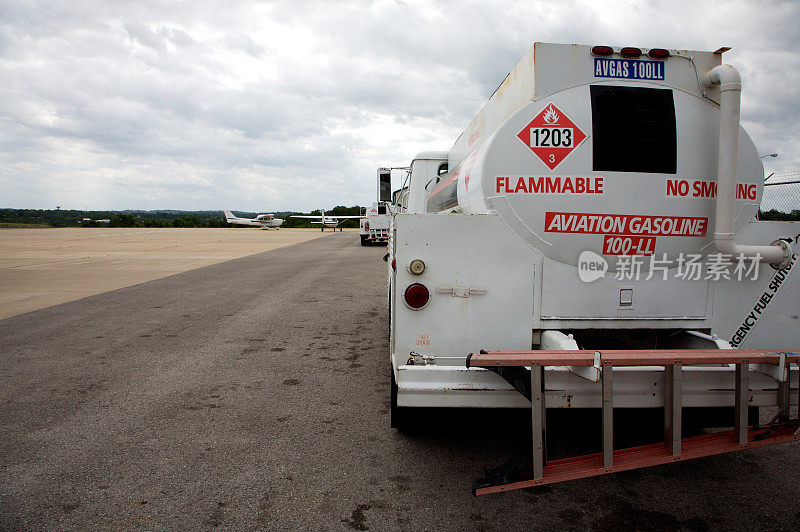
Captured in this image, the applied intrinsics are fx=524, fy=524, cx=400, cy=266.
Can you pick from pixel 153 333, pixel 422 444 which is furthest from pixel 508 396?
pixel 153 333

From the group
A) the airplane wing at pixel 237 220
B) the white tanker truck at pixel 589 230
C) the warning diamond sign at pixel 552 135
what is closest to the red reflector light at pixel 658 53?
the white tanker truck at pixel 589 230

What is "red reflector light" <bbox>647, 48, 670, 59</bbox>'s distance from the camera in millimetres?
3586

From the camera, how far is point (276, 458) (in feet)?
12.3

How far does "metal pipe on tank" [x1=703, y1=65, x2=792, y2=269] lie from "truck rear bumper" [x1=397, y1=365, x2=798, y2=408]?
0.87 meters

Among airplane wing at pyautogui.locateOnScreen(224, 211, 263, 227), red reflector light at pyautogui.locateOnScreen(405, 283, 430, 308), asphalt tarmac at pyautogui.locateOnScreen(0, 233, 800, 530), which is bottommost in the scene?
asphalt tarmac at pyautogui.locateOnScreen(0, 233, 800, 530)

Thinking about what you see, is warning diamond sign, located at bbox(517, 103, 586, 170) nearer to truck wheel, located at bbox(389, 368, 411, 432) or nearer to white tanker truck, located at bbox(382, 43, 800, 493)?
white tanker truck, located at bbox(382, 43, 800, 493)

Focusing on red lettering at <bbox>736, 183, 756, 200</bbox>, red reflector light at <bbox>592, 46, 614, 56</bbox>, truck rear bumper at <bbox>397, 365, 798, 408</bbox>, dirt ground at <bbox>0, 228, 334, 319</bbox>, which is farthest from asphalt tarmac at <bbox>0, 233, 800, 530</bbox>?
dirt ground at <bbox>0, 228, 334, 319</bbox>

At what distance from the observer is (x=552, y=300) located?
3592 millimetres

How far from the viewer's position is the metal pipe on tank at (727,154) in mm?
3375

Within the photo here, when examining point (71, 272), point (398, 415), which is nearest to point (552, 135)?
point (398, 415)

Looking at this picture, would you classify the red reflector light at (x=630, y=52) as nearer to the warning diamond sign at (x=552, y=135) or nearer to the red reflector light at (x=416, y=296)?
the warning diamond sign at (x=552, y=135)

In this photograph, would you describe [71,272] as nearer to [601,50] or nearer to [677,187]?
[601,50]

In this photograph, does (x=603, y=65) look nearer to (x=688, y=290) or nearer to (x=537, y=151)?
(x=537, y=151)

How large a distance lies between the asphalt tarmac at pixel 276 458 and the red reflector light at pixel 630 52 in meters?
2.81
